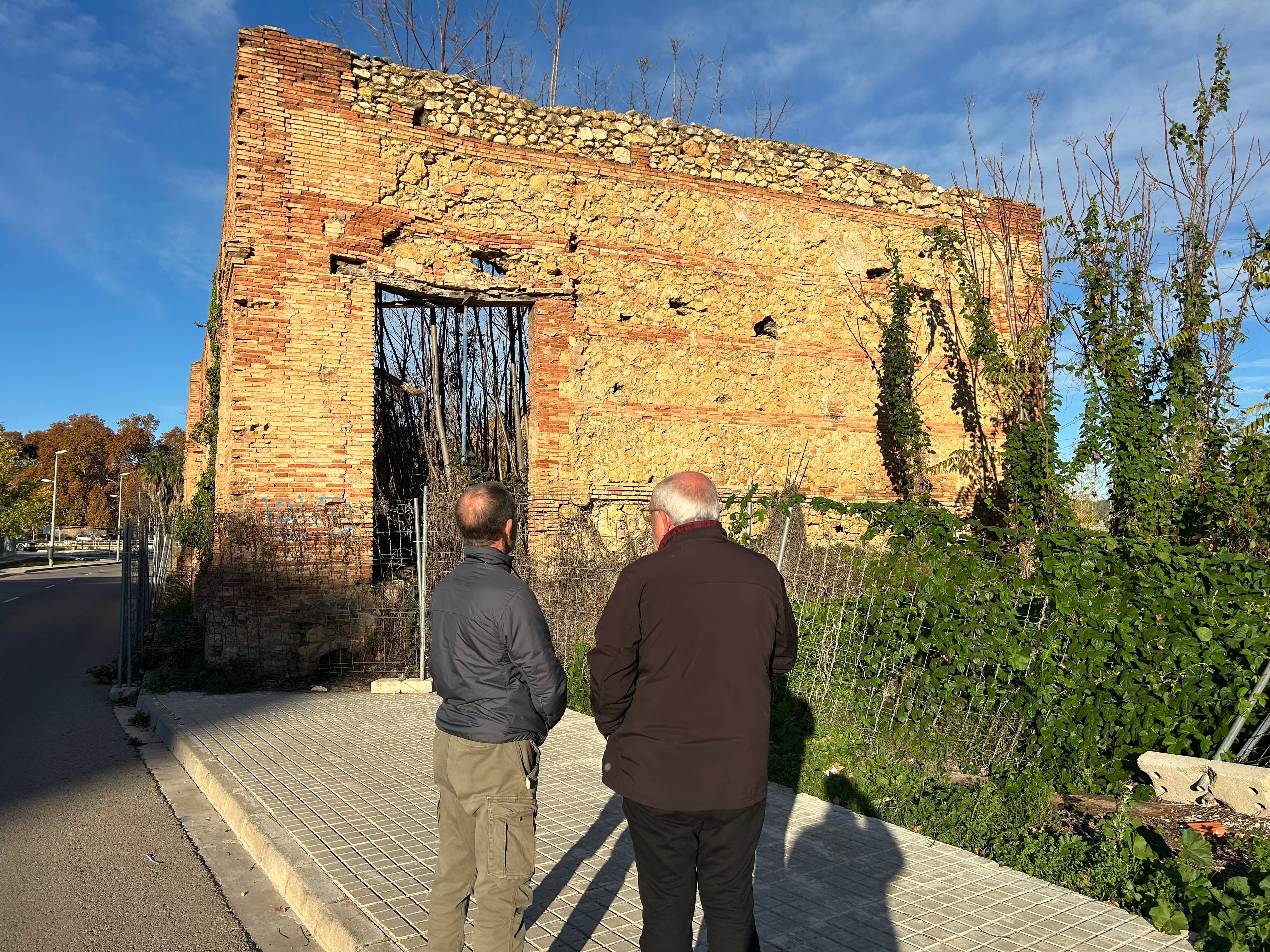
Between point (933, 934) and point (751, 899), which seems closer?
point (751, 899)

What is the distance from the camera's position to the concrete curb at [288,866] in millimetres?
3842

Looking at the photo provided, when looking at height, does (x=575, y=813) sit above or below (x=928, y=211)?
below

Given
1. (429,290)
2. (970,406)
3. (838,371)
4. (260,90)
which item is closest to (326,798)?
(429,290)

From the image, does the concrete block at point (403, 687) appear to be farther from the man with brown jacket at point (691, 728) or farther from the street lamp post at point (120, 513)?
the street lamp post at point (120, 513)

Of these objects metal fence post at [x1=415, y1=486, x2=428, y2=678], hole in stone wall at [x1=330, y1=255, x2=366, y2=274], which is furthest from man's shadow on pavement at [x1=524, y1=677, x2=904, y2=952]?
hole in stone wall at [x1=330, y1=255, x2=366, y2=274]

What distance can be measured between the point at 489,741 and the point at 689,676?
36.3 inches

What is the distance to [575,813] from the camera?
17.9 feet

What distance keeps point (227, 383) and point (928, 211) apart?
1237 cm

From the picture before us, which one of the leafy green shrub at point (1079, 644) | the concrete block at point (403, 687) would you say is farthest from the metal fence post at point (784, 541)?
the concrete block at point (403, 687)

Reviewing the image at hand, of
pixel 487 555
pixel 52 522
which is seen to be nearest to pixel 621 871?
pixel 487 555

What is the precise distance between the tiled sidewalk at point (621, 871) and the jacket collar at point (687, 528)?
75.3 inches

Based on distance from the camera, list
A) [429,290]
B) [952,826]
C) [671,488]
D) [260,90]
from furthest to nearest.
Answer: [429,290], [260,90], [952,826], [671,488]

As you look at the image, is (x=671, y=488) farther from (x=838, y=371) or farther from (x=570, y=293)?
(x=838, y=371)

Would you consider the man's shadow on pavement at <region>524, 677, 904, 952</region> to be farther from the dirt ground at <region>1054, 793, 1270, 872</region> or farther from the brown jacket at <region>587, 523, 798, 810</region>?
the dirt ground at <region>1054, 793, 1270, 872</region>
